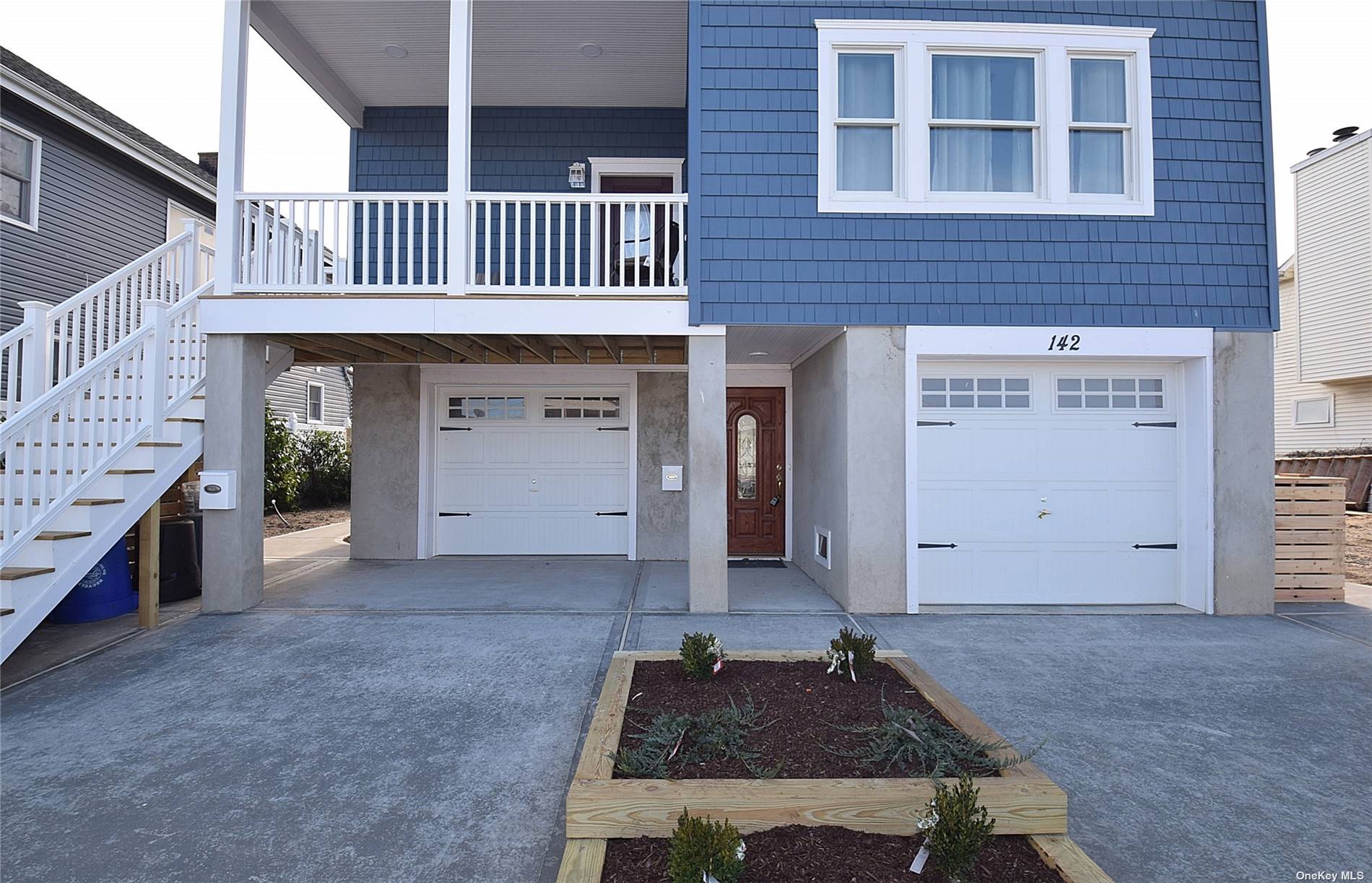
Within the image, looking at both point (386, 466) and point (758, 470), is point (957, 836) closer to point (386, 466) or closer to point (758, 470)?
point (758, 470)

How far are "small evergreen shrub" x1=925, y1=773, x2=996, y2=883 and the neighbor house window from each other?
65.4 feet

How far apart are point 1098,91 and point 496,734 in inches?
269

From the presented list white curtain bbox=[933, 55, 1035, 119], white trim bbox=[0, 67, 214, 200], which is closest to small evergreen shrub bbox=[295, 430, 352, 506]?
white trim bbox=[0, 67, 214, 200]

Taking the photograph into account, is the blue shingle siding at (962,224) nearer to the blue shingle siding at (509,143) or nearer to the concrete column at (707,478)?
the concrete column at (707,478)

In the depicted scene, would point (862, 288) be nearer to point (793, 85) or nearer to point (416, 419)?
point (793, 85)

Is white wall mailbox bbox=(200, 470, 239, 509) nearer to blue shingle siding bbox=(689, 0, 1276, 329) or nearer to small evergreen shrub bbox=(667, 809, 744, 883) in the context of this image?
blue shingle siding bbox=(689, 0, 1276, 329)

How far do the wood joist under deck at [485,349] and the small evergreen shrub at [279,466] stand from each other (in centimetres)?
568

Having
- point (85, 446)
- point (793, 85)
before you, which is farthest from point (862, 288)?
point (85, 446)

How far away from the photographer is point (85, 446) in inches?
209

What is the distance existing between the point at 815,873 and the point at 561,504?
6.77 meters

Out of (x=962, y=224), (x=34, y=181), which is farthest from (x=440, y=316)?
(x=34, y=181)

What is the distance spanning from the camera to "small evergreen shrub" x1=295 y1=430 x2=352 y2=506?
1415 centimetres

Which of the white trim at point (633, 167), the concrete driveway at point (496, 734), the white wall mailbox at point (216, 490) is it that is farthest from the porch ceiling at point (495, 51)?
the concrete driveway at point (496, 734)

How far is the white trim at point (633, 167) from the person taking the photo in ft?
26.3
